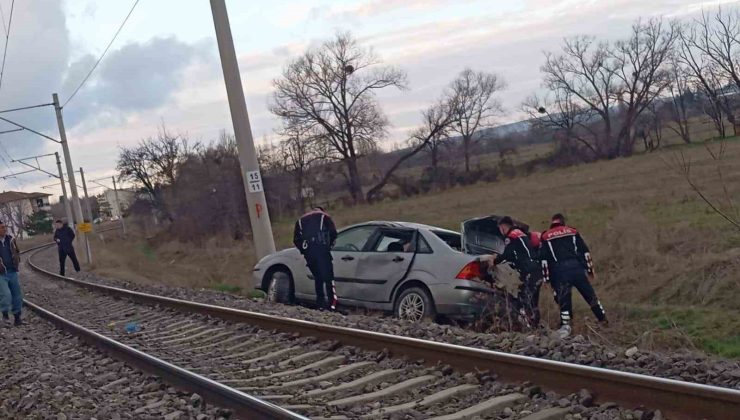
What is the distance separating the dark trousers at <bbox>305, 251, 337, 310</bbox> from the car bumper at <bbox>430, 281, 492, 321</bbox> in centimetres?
223

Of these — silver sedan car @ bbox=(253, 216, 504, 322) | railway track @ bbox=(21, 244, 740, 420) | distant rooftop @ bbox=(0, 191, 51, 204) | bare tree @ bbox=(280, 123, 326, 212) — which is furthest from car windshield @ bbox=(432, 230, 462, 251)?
distant rooftop @ bbox=(0, 191, 51, 204)

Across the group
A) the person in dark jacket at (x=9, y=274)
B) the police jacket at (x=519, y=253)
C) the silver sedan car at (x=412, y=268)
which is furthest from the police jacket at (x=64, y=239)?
the police jacket at (x=519, y=253)

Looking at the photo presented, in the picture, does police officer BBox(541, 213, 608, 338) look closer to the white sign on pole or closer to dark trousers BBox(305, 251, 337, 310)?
dark trousers BBox(305, 251, 337, 310)

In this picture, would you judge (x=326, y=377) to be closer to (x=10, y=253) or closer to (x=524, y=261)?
(x=524, y=261)

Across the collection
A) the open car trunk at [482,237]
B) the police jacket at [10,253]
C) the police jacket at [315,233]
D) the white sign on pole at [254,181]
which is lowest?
the open car trunk at [482,237]

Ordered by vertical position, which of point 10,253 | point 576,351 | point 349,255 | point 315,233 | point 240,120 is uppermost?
point 240,120

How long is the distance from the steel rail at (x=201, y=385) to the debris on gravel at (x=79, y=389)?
0.10 meters

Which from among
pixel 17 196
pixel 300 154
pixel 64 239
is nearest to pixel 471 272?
pixel 64 239

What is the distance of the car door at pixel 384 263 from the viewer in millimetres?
11461

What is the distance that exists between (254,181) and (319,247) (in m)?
5.16

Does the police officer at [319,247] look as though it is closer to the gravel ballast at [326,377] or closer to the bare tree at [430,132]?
the gravel ballast at [326,377]

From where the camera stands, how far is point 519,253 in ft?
34.5

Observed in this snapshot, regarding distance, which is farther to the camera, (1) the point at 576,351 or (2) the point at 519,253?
(2) the point at 519,253

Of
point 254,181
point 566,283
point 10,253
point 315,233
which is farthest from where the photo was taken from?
point 254,181
